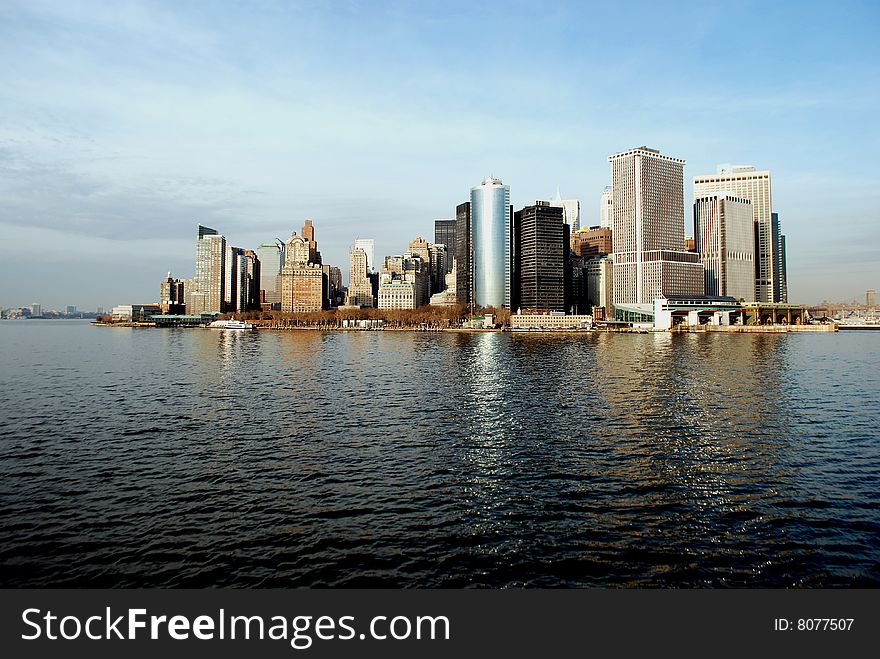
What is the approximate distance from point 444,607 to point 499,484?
1314 centimetres

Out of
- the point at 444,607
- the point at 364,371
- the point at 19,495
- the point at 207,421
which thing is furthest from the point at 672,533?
the point at 364,371

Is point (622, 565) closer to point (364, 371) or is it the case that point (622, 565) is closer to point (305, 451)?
point (305, 451)

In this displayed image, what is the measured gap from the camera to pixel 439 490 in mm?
28109

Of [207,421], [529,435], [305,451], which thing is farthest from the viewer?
[207,421]

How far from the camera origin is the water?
1975 centimetres

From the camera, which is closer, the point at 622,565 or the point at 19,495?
the point at 622,565

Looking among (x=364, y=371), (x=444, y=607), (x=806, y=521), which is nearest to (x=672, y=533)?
(x=806, y=521)

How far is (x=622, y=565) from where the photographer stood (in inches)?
782

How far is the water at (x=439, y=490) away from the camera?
19750mm

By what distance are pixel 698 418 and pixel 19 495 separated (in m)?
46.9

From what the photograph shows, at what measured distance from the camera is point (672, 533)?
74.9 ft

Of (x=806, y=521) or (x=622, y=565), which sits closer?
(x=622, y=565)

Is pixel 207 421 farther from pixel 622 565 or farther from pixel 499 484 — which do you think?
pixel 622 565

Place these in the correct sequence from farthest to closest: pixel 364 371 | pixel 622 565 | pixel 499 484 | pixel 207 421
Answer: pixel 364 371
pixel 207 421
pixel 499 484
pixel 622 565
